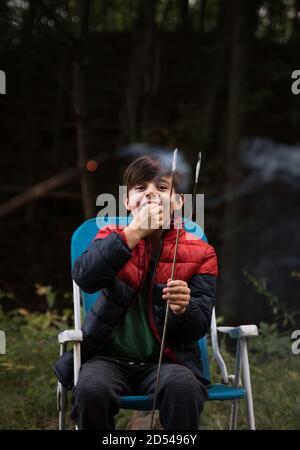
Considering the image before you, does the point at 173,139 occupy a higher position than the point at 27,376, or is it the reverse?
the point at 173,139

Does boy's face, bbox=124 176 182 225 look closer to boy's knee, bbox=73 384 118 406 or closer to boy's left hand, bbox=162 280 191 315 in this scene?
boy's left hand, bbox=162 280 191 315

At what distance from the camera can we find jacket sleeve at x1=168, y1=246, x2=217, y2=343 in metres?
2.39

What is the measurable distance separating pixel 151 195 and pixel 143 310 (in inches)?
15.7

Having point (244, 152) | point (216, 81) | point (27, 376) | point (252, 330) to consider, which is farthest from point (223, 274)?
point (252, 330)

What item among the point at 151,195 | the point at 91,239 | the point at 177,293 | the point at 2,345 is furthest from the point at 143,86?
the point at 177,293

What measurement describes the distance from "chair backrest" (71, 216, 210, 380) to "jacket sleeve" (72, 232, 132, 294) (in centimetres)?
47

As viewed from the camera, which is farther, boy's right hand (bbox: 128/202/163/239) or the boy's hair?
the boy's hair

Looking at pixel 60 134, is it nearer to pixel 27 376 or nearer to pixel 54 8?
pixel 54 8

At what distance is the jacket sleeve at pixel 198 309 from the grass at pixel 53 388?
113 centimetres

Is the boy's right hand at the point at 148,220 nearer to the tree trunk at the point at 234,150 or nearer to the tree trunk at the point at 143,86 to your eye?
the tree trunk at the point at 143,86

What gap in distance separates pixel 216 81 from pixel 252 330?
24.8ft

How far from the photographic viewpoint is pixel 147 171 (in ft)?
8.09

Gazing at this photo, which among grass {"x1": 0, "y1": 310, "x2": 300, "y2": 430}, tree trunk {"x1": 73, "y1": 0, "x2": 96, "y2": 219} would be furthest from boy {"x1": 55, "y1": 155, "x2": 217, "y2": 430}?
tree trunk {"x1": 73, "y1": 0, "x2": 96, "y2": 219}

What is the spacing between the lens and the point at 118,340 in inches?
98.1
